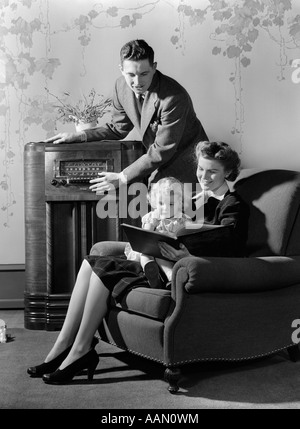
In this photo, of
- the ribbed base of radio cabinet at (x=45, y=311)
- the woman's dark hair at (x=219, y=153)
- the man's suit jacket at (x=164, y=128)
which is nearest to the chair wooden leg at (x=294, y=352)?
the woman's dark hair at (x=219, y=153)

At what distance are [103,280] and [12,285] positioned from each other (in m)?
1.87

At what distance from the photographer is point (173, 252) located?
2.70 m

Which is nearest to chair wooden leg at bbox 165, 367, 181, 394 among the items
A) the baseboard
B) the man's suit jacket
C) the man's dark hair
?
the man's suit jacket

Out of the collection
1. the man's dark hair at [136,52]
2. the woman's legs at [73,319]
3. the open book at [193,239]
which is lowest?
the woman's legs at [73,319]

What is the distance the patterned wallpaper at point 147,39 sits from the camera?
428cm

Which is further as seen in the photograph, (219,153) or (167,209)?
(167,209)

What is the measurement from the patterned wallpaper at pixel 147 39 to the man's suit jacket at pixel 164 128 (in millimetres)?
665

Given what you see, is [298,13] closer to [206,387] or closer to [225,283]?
[225,283]

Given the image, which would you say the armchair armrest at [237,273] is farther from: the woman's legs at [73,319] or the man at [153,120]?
the man at [153,120]

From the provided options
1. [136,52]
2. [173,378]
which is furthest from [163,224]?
[136,52]

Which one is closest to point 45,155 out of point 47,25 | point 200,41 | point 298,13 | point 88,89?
point 88,89

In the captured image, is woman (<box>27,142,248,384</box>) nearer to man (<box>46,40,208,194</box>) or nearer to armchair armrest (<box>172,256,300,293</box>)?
armchair armrest (<box>172,256,300,293</box>)

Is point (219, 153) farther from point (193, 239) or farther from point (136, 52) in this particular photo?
point (136, 52)

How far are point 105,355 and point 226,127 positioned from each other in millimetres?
1818
